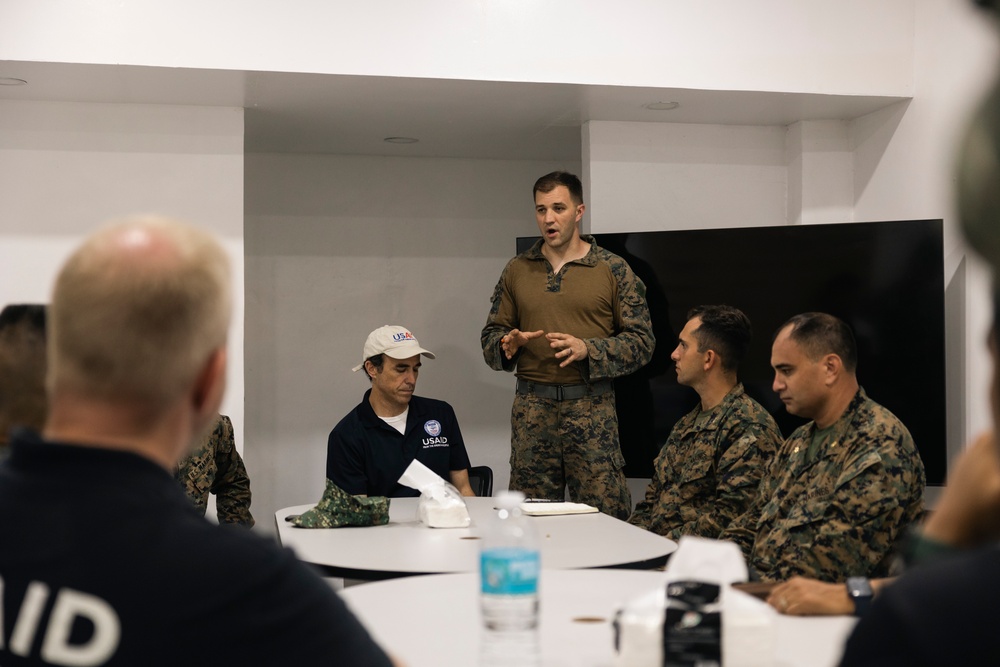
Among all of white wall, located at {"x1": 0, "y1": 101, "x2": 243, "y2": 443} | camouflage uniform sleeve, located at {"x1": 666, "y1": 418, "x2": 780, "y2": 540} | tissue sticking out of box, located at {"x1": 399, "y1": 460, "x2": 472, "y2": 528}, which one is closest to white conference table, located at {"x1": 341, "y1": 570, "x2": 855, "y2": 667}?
tissue sticking out of box, located at {"x1": 399, "y1": 460, "x2": 472, "y2": 528}

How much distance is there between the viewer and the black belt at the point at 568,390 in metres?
4.70

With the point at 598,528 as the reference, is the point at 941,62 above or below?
above

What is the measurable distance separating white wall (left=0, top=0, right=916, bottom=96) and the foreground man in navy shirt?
3.75m

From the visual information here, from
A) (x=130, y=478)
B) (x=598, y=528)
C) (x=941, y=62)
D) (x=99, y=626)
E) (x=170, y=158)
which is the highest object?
(x=941, y=62)

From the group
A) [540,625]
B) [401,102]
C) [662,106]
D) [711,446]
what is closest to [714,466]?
[711,446]

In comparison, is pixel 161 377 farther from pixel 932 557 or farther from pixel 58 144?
pixel 58 144

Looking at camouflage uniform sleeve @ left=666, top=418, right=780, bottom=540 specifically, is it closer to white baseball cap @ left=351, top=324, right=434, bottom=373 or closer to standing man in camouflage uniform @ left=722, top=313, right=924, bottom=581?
standing man in camouflage uniform @ left=722, top=313, right=924, bottom=581

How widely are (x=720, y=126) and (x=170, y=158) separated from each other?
110 inches

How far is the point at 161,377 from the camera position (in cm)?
100

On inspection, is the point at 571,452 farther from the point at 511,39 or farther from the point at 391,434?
the point at 511,39

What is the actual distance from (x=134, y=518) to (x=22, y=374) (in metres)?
0.88

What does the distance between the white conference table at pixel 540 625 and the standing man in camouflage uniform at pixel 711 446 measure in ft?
3.75

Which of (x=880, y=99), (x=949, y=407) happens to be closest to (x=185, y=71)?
(x=880, y=99)

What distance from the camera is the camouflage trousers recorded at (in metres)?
4.67
